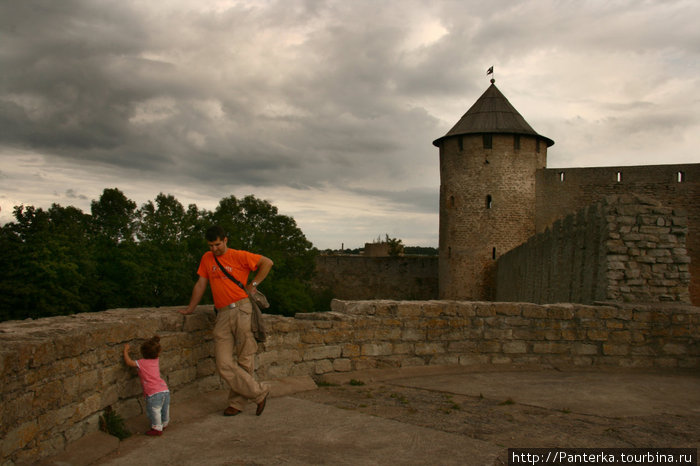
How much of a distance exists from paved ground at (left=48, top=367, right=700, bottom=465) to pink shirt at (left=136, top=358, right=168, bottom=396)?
346 millimetres

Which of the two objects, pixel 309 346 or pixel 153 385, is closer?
pixel 153 385

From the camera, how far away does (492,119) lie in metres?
30.9

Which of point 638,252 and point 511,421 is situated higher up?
point 638,252

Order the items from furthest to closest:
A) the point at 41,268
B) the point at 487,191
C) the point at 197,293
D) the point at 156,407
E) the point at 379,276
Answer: the point at 379,276 < the point at 487,191 < the point at 41,268 < the point at 197,293 < the point at 156,407

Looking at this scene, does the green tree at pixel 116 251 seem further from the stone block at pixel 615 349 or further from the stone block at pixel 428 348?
the stone block at pixel 615 349

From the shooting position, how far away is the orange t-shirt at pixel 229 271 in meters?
5.71

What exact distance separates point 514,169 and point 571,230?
17490mm

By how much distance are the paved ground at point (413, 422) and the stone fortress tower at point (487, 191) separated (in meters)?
23.2

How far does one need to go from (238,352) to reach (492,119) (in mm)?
27452

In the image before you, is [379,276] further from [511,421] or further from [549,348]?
[511,421]

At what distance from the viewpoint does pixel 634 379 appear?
7.45 meters

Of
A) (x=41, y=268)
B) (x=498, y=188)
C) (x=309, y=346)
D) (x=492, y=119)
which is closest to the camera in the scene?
(x=309, y=346)

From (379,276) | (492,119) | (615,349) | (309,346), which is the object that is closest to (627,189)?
(492,119)

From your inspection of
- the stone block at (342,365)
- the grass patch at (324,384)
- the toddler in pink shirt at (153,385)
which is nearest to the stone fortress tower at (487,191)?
the stone block at (342,365)
